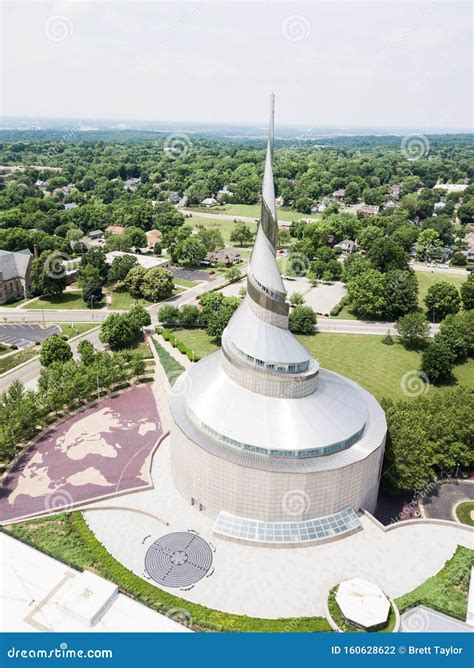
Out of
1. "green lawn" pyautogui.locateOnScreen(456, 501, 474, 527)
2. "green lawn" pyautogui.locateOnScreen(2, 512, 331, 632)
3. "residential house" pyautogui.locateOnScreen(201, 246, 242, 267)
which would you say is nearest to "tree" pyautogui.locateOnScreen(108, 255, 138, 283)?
"residential house" pyautogui.locateOnScreen(201, 246, 242, 267)

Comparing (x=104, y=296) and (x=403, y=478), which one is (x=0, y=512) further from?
(x=104, y=296)

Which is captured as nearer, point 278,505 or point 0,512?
point 278,505

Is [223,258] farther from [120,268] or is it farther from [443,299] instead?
[443,299]

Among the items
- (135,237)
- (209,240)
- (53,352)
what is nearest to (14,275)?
(135,237)

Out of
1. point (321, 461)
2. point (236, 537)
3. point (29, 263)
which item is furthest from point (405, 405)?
point (29, 263)

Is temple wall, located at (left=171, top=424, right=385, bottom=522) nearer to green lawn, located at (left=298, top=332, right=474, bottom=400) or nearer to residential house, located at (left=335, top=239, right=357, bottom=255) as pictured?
green lawn, located at (left=298, top=332, right=474, bottom=400)

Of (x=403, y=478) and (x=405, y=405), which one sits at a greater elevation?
(x=405, y=405)
